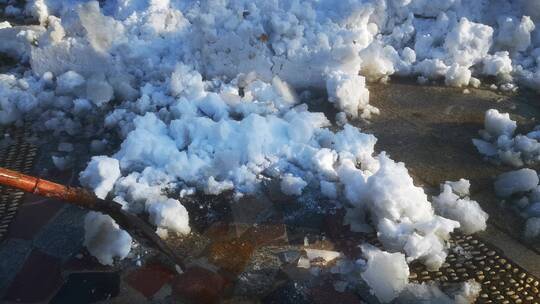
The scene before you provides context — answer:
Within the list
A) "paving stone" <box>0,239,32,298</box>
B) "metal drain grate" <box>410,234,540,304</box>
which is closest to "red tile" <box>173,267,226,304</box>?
"paving stone" <box>0,239,32,298</box>

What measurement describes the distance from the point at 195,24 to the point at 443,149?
2.22m

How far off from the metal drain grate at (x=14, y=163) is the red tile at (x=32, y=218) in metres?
0.04

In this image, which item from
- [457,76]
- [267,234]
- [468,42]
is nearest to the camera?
[267,234]

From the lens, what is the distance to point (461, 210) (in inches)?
133

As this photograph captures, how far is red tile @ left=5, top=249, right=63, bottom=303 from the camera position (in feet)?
10.1

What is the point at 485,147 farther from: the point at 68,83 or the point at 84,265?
the point at 68,83

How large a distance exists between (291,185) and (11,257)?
67.9 inches

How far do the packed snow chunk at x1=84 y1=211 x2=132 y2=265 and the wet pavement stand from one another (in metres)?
0.06

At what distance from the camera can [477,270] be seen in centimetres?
314

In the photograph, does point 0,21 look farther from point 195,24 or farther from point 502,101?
point 502,101

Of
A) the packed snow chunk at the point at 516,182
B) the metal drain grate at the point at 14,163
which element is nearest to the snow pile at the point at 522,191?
the packed snow chunk at the point at 516,182

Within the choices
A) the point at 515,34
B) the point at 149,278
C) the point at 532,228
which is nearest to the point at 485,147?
the point at 532,228

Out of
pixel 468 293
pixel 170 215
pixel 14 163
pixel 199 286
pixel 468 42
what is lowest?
pixel 14 163

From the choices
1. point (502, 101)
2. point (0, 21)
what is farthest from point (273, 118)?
point (0, 21)
